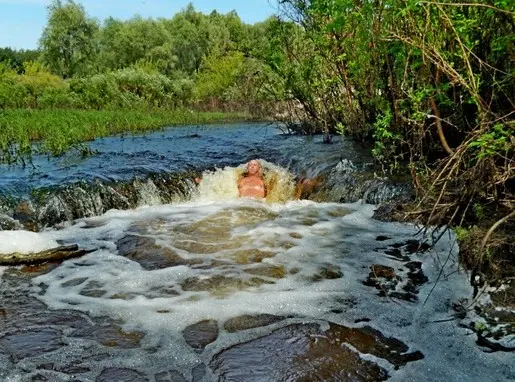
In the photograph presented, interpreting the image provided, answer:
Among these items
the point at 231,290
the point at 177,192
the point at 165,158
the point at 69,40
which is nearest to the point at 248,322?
the point at 231,290

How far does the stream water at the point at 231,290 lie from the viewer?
347cm

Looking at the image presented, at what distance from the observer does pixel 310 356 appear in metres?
3.55

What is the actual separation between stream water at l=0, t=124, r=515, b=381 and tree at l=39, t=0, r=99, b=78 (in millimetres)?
46406

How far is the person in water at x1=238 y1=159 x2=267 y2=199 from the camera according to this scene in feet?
31.4

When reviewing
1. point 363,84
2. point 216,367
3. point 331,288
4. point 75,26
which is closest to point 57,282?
point 216,367

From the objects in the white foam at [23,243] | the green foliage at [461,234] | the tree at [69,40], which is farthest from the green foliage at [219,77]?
the green foliage at [461,234]

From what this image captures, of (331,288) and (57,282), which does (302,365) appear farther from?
(57,282)

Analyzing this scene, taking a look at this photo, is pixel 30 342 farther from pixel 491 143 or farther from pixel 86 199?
pixel 86 199

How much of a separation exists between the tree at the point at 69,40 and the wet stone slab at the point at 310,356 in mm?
51263

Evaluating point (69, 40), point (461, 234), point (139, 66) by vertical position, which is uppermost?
point (69, 40)

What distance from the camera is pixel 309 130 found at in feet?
50.4

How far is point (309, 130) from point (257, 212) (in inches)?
304

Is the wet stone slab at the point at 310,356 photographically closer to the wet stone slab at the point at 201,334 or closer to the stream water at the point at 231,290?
the stream water at the point at 231,290

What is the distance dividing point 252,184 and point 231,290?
5.02 meters
